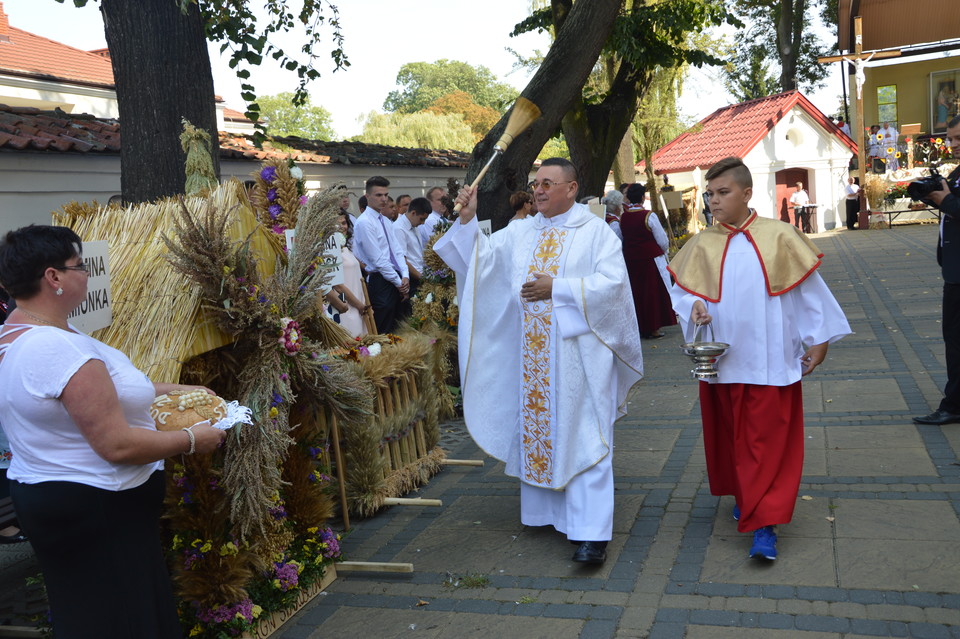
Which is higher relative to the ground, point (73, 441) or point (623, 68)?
point (623, 68)

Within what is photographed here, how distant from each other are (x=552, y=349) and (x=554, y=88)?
232 inches

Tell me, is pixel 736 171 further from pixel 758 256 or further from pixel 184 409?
pixel 184 409

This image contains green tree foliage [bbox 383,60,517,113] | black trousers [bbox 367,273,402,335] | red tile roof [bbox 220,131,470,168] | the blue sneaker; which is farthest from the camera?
green tree foliage [bbox 383,60,517,113]

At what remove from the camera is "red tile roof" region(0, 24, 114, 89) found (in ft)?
70.7

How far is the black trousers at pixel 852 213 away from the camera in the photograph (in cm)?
2748

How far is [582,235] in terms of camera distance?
4.68 m

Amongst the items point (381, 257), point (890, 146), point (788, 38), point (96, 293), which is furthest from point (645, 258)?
point (788, 38)

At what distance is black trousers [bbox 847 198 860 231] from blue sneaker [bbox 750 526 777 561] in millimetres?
25815

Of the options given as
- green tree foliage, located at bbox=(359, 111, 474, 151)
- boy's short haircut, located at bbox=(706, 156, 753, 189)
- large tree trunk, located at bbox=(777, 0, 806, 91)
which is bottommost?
boy's short haircut, located at bbox=(706, 156, 753, 189)

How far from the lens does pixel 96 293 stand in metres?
3.47

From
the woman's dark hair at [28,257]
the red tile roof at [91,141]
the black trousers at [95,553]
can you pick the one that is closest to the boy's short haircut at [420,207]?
the red tile roof at [91,141]

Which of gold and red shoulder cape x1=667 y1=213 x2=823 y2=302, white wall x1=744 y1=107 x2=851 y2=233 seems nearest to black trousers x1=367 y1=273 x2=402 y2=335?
gold and red shoulder cape x1=667 y1=213 x2=823 y2=302

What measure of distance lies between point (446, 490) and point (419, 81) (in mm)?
92603

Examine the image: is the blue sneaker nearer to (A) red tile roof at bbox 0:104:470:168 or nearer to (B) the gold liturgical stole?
(B) the gold liturgical stole
